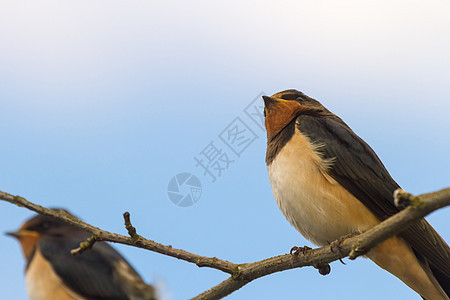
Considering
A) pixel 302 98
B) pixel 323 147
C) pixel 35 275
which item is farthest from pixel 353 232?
pixel 35 275

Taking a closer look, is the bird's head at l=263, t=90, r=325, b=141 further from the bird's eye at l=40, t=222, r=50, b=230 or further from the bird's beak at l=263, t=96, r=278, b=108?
the bird's eye at l=40, t=222, r=50, b=230

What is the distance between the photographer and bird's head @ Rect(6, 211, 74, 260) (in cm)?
623

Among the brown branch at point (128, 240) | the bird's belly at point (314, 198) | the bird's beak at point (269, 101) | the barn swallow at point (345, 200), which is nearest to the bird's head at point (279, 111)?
the bird's beak at point (269, 101)

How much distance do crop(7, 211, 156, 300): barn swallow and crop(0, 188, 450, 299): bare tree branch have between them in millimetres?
400

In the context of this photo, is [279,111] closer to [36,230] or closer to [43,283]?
[36,230]

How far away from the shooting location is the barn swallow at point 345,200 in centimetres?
676

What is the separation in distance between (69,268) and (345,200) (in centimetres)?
310

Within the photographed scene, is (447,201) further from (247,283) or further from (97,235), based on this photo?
(97,235)

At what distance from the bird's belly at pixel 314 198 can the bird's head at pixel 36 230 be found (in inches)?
99.0

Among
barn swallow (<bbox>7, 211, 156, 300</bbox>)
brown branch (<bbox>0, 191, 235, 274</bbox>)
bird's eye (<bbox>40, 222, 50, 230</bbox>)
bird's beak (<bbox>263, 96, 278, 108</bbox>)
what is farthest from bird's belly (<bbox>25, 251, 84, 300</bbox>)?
bird's beak (<bbox>263, 96, 278, 108</bbox>)

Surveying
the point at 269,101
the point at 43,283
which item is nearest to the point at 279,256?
the point at 43,283

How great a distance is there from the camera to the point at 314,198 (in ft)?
22.2

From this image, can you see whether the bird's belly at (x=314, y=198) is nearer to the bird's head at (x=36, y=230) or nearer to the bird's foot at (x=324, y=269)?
the bird's foot at (x=324, y=269)

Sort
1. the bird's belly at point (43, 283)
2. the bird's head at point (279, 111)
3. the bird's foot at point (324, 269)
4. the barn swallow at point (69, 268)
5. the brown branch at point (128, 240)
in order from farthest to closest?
the bird's head at point (279, 111) → the bird's foot at point (324, 269) → the bird's belly at point (43, 283) → the barn swallow at point (69, 268) → the brown branch at point (128, 240)
